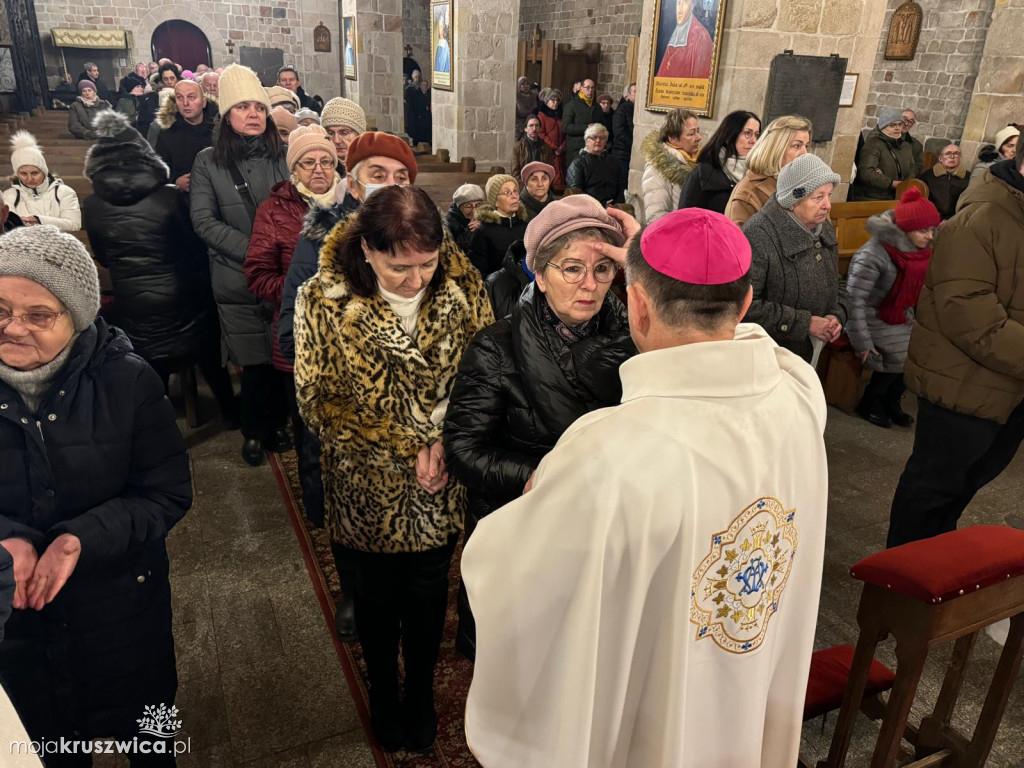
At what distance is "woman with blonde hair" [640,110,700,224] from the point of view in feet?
15.5

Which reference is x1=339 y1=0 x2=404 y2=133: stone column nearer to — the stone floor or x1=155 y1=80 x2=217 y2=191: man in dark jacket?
x1=155 y1=80 x2=217 y2=191: man in dark jacket

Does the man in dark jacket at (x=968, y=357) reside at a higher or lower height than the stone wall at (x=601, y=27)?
lower

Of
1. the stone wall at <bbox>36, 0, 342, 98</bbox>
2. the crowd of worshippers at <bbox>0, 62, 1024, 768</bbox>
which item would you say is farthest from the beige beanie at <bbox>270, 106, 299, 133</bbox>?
the stone wall at <bbox>36, 0, 342, 98</bbox>

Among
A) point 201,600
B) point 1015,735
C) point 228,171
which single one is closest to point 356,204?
→ point 228,171

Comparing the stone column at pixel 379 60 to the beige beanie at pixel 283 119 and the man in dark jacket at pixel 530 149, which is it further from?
the beige beanie at pixel 283 119

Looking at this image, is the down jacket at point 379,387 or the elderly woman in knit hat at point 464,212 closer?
the down jacket at point 379,387

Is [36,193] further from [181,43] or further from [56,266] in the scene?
[181,43]

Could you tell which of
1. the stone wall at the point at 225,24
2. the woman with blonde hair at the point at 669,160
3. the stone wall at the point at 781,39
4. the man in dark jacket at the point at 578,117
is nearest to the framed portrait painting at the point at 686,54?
the stone wall at the point at 781,39

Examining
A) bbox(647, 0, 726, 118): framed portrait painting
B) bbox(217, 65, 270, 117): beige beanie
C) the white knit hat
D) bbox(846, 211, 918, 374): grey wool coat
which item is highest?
bbox(647, 0, 726, 118): framed portrait painting

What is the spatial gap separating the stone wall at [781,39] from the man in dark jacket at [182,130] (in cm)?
378

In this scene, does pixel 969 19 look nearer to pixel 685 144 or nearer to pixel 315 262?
pixel 685 144

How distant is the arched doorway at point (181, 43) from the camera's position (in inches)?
724

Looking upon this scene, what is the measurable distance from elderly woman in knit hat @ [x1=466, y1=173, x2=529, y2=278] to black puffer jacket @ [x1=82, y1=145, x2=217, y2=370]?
156cm

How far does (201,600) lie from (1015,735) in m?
3.11
